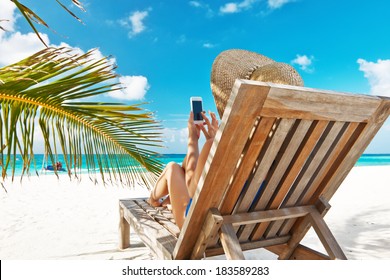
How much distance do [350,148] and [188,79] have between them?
32.7m

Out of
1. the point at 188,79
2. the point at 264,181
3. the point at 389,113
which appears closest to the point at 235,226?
the point at 264,181

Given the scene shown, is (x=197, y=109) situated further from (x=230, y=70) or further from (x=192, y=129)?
(x=230, y=70)

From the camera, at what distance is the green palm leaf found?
1.74 m

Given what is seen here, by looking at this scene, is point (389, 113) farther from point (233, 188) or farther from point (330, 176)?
point (233, 188)

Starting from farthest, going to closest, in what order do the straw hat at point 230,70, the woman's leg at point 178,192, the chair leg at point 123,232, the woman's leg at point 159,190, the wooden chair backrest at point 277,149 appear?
the chair leg at point 123,232, the straw hat at point 230,70, the woman's leg at point 159,190, the woman's leg at point 178,192, the wooden chair backrest at point 277,149

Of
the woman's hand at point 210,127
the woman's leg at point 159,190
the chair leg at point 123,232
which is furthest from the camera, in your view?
the chair leg at point 123,232

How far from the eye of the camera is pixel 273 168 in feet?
4.84

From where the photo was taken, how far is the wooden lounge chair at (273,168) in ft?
3.96

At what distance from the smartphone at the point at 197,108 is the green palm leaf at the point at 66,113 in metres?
0.55

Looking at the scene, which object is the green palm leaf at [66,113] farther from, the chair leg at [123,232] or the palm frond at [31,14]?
the chair leg at [123,232]

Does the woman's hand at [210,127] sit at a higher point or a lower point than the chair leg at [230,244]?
higher

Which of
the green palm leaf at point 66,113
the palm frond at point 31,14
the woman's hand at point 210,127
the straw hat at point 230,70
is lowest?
the woman's hand at point 210,127

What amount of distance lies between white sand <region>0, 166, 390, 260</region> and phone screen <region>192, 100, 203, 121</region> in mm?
1372

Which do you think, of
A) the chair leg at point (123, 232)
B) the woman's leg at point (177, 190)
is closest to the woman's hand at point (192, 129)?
the woman's leg at point (177, 190)
